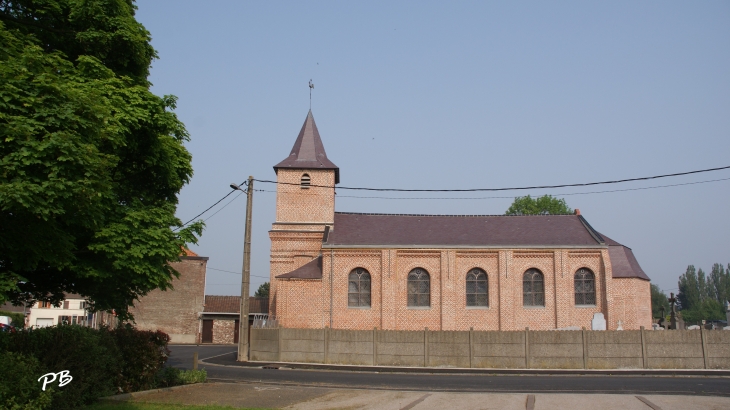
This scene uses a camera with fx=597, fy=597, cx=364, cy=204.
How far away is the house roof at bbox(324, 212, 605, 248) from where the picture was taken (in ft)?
121

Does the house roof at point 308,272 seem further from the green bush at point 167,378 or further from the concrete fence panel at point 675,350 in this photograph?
the concrete fence panel at point 675,350

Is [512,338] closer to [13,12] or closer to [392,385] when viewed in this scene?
[392,385]

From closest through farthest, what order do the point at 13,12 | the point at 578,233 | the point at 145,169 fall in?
the point at 13,12 < the point at 145,169 < the point at 578,233

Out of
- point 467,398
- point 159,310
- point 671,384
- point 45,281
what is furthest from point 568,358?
point 159,310

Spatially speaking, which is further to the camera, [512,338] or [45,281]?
[512,338]

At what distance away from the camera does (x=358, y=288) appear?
120ft

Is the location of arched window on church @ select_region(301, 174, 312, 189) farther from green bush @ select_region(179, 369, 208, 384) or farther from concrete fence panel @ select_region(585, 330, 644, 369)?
green bush @ select_region(179, 369, 208, 384)

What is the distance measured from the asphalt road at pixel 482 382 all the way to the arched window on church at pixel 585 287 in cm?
1555

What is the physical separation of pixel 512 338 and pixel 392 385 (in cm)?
941

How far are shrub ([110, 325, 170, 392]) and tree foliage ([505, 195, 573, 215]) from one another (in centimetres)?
5524

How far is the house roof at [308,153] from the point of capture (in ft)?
130

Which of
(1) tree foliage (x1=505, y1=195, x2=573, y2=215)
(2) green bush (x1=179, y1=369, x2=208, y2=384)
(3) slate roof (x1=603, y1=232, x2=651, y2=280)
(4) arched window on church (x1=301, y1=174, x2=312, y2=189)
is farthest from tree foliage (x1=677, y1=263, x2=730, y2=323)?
(2) green bush (x1=179, y1=369, x2=208, y2=384)

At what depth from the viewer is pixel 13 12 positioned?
15578mm

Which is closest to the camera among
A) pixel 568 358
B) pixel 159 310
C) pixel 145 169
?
pixel 145 169
